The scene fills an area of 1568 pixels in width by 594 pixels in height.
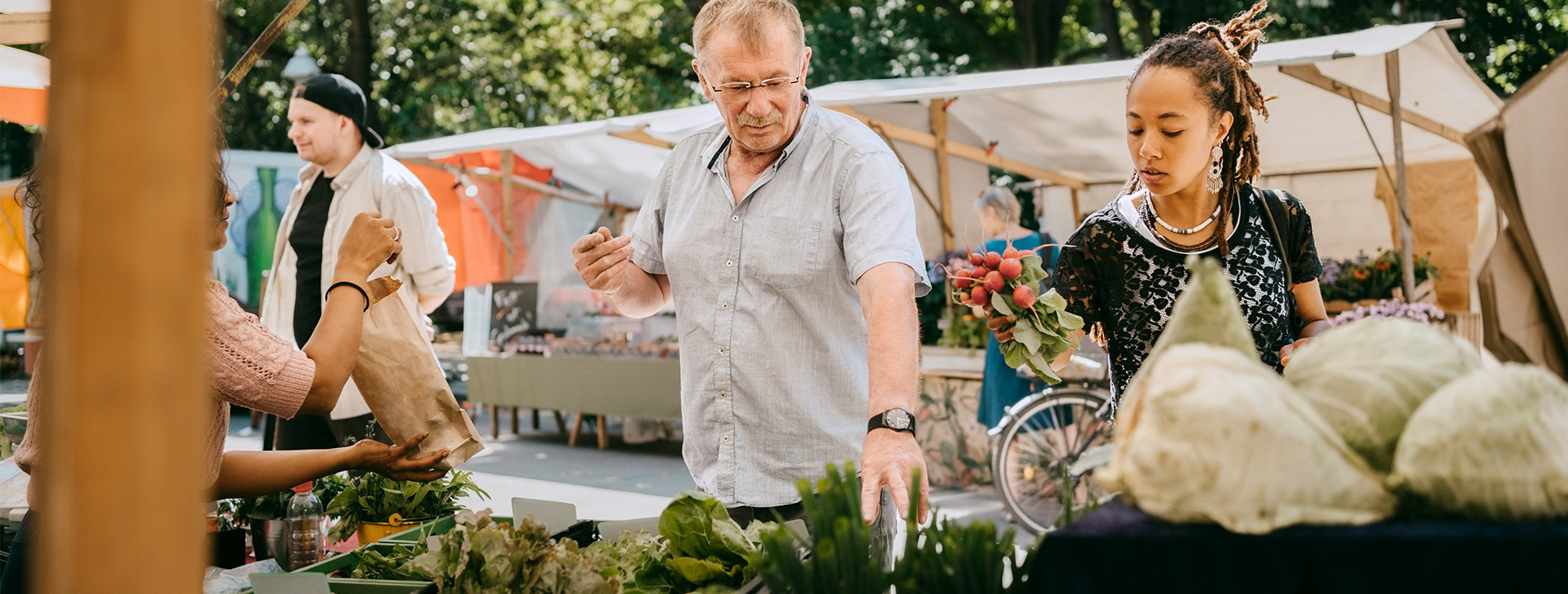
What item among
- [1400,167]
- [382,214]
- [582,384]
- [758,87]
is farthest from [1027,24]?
[758,87]

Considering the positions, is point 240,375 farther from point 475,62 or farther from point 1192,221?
point 475,62

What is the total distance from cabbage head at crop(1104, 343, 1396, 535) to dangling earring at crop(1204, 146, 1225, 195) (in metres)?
1.14

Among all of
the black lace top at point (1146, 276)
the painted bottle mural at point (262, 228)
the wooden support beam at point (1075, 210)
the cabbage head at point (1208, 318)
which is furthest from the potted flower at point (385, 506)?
the painted bottle mural at point (262, 228)

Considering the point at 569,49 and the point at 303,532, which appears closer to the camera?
the point at 303,532

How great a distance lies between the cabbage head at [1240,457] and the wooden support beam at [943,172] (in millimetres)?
6784

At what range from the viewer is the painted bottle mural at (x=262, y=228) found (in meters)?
10.7

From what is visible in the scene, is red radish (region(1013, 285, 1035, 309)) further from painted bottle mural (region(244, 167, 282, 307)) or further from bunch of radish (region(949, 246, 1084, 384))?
painted bottle mural (region(244, 167, 282, 307))

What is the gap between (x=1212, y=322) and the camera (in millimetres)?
1020

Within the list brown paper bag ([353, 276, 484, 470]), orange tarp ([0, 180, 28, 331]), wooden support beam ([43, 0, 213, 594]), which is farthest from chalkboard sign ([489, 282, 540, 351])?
wooden support beam ([43, 0, 213, 594])

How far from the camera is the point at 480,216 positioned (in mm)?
9703

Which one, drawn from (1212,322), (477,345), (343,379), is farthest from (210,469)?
(477,345)

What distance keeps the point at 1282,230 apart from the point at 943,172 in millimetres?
6125

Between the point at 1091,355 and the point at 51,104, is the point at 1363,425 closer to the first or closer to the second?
the point at 51,104

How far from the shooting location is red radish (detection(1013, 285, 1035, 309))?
2012 mm
